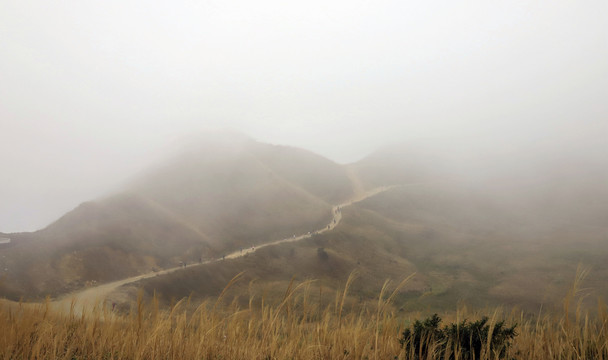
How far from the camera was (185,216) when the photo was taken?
346ft

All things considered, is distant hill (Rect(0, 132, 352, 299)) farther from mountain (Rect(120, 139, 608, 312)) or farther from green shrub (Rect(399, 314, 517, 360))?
green shrub (Rect(399, 314, 517, 360))

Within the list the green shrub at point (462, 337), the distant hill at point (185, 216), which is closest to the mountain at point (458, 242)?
the distant hill at point (185, 216)

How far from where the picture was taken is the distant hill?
6331 centimetres

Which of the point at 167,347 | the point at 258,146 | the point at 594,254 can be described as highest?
the point at 258,146

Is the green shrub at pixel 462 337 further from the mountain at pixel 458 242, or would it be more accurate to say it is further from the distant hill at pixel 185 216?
the distant hill at pixel 185 216

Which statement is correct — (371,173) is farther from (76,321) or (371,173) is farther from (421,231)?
(76,321)

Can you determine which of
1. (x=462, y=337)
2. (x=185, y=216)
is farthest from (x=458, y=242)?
(x=462, y=337)

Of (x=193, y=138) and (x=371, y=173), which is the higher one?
(x=193, y=138)

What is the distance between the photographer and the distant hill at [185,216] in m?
63.3

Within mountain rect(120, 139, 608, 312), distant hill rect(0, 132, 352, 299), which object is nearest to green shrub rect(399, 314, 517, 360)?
mountain rect(120, 139, 608, 312)

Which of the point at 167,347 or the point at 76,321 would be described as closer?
the point at 167,347

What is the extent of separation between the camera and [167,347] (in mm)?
3730

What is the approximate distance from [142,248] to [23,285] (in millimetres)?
25306

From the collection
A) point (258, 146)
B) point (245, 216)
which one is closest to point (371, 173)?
point (258, 146)
